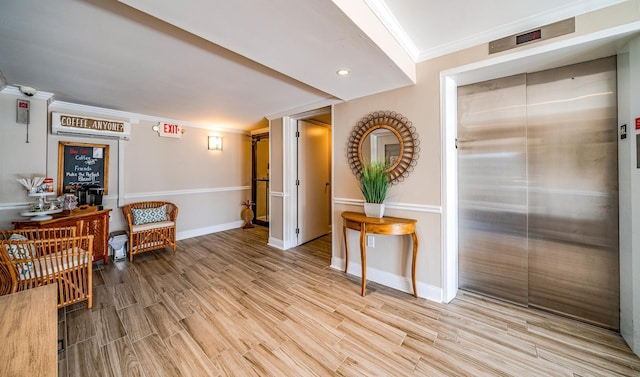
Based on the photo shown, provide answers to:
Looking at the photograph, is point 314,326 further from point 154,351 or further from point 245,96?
point 245,96

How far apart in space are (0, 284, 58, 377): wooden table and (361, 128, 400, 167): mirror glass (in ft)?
8.30

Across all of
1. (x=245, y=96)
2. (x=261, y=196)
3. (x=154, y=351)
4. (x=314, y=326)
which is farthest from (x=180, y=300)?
(x=261, y=196)

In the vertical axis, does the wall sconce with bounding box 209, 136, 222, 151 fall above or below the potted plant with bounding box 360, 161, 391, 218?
above

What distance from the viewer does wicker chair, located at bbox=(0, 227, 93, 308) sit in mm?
1797

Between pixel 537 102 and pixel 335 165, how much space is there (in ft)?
6.83

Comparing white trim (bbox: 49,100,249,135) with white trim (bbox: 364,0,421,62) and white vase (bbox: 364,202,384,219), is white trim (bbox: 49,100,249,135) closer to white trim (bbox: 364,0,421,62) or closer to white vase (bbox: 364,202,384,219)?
white vase (bbox: 364,202,384,219)

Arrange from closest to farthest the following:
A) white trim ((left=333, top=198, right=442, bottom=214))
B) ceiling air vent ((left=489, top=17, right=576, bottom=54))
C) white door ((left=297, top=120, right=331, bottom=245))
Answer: ceiling air vent ((left=489, top=17, right=576, bottom=54))
white trim ((left=333, top=198, right=442, bottom=214))
white door ((left=297, top=120, right=331, bottom=245))

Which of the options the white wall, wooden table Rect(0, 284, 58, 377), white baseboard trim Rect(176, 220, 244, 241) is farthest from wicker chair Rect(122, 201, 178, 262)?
the white wall

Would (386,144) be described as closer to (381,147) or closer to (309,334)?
(381,147)

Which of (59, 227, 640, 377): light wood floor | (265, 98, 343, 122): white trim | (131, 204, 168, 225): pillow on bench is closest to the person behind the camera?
(59, 227, 640, 377): light wood floor

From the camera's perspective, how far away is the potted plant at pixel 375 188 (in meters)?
2.41

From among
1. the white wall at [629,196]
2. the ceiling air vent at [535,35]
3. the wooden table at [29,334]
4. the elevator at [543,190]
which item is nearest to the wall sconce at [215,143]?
the wooden table at [29,334]

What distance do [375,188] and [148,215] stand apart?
12.0 ft

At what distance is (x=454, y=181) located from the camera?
2.33 m
